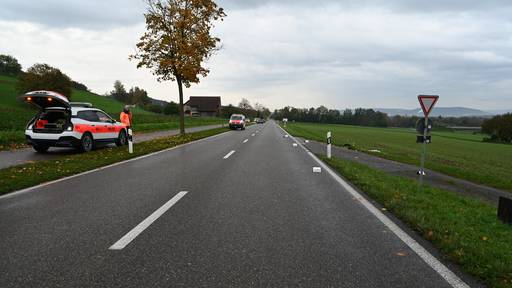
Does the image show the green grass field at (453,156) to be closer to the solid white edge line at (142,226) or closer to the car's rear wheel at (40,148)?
the solid white edge line at (142,226)

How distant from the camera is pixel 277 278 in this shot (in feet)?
10.9

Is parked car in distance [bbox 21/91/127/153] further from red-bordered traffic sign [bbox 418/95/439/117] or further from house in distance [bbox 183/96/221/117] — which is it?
house in distance [bbox 183/96/221/117]

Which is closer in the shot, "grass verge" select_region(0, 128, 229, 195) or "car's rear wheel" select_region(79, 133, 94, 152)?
"grass verge" select_region(0, 128, 229, 195)

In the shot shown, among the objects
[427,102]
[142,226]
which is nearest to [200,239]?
[142,226]

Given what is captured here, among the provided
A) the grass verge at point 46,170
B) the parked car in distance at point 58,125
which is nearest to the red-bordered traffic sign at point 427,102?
the grass verge at point 46,170

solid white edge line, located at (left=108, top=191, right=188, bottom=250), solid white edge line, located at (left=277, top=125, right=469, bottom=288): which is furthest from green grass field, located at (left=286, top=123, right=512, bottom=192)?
solid white edge line, located at (left=108, top=191, right=188, bottom=250)

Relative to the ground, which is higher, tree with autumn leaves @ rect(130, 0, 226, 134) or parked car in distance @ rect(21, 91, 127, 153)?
tree with autumn leaves @ rect(130, 0, 226, 134)

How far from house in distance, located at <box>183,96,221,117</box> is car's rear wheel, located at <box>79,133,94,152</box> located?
375ft

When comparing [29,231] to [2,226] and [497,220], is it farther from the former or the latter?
[497,220]

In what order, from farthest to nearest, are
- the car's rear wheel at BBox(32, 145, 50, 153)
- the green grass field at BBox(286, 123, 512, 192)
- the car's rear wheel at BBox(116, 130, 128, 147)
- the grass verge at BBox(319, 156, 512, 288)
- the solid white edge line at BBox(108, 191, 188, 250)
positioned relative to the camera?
the car's rear wheel at BBox(116, 130, 128, 147)
the green grass field at BBox(286, 123, 512, 192)
the car's rear wheel at BBox(32, 145, 50, 153)
the solid white edge line at BBox(108, 191, 188, 250)
the grass verge at BBox(319, 156, 512, 288)

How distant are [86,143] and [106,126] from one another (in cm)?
161

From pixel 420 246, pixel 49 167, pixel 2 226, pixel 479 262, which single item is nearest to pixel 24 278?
pixel 2 226

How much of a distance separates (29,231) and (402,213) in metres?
5.58

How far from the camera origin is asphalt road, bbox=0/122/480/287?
3.32m
